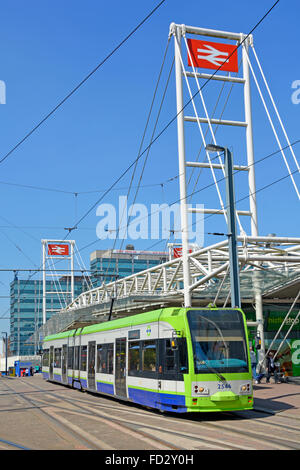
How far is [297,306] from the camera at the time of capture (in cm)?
3269

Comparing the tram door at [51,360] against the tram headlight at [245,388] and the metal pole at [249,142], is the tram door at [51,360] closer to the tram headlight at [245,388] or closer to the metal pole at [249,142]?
the metal pole at [249,142]

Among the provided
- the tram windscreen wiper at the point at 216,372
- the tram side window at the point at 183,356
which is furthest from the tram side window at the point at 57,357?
the tram windscreen wiper at the point at 216,372

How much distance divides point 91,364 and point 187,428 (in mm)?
11476

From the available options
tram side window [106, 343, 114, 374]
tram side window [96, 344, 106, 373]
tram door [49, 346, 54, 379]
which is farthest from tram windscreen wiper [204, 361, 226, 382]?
tram door [49, 346, 54, 379]

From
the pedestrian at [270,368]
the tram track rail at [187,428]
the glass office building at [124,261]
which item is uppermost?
the glass office building at [124,261]

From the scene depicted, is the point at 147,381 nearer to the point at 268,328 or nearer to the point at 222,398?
the point at 222,398

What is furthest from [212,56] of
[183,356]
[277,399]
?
[183,356]

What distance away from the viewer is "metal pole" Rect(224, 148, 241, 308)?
67.1 ft

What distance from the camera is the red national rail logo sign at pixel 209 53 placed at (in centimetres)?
3108

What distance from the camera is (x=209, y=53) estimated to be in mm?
31516

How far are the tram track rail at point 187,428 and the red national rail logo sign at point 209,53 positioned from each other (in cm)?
1939

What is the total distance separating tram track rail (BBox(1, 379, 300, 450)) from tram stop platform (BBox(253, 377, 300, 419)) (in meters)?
0.65
